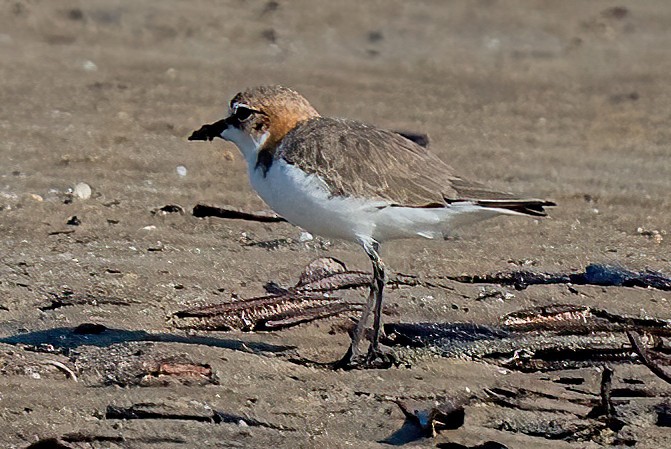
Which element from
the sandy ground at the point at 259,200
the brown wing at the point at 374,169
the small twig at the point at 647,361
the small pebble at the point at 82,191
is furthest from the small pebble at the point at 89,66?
the small twig at the point at 647,361

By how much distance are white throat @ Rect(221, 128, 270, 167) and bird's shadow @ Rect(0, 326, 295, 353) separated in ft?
2.72

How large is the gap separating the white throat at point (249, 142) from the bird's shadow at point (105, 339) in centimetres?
83

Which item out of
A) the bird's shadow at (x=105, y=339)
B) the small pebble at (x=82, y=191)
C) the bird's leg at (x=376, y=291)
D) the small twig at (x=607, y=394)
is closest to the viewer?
the small twig at (x=607, y=394)

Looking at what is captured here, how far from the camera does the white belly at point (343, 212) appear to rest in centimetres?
532

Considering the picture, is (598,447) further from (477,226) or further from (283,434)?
(477,226)

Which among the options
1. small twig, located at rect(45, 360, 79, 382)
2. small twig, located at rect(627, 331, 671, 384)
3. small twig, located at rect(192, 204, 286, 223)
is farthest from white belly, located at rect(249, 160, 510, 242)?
small twig, located at rect(192, 204, 286, 223)

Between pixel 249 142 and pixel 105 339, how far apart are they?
1109mm

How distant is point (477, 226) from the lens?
714 centimetres

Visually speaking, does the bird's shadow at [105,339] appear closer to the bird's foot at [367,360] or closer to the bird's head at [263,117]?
the bird's foot at [367,360]

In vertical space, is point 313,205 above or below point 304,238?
above

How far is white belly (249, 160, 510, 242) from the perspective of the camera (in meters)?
5.32

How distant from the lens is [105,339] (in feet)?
17.2

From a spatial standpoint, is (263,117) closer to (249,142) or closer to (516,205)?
(249,142)

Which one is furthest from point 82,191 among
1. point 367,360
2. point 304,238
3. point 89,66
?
point 89,66
